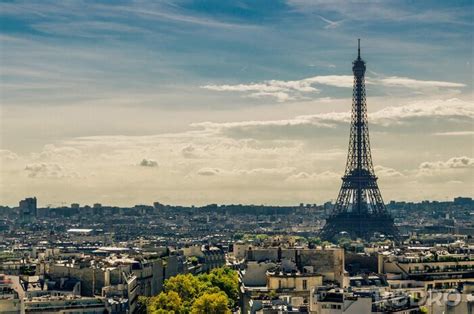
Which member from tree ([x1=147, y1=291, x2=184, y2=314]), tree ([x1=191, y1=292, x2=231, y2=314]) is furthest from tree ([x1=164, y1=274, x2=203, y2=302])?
tree ([x1=191, y1=292, x2=231, y2=314])

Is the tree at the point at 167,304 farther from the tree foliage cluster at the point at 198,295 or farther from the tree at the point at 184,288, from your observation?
the tree at the point at 184,288

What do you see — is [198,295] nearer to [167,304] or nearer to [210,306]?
[167,304]

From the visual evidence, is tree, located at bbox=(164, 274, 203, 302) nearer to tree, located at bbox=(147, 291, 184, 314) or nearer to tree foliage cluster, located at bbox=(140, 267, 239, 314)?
tree foliage cluster, located at bbox=(140, 267, 239, 314)

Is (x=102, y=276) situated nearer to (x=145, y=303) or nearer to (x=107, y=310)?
(x=145, y=303)

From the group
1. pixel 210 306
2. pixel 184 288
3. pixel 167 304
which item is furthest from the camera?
pixel 184 288

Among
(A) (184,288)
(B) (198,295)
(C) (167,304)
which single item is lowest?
(C) (167,304)

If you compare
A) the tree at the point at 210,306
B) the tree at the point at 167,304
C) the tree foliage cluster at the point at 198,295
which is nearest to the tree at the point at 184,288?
the tree foliage cluster at the point at 198,295

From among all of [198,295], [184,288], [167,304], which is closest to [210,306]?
[167,304]

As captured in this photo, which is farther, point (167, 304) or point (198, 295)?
point (198, 295)
